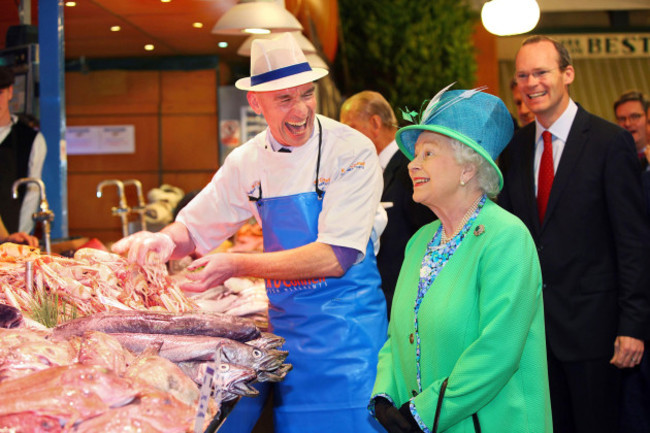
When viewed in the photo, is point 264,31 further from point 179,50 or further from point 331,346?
point 179,50

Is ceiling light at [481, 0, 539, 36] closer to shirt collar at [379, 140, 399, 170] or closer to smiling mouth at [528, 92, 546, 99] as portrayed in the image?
shirt collar at [379, 140, 399, 170]

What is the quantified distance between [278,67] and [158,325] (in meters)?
1.26

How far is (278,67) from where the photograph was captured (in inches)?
113

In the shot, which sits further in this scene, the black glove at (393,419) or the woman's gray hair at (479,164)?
the woman's gray hair at (479,164)

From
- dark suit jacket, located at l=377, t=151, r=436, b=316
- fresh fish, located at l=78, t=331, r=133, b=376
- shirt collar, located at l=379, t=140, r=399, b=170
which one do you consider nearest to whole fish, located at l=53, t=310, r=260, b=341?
fresh fish, located at l=78, t=331, r=133, b=376

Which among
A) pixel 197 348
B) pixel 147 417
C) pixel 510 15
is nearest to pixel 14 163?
pixel 197 348

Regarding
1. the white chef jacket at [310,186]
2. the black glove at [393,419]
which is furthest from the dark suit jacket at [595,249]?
the black glove at [393,419]

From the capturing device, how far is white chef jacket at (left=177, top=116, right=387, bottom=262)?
2770 millimetres

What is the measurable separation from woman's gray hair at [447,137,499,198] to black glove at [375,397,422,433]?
0.70 m

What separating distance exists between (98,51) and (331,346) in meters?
8.71

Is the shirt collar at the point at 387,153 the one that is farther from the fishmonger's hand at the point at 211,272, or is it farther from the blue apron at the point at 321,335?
the fishmonger's hand at the point at 211,272

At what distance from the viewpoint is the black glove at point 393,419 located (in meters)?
2.00

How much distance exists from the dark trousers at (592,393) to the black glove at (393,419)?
4.06 feet

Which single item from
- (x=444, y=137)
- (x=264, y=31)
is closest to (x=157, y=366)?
(x=444, y=137)
